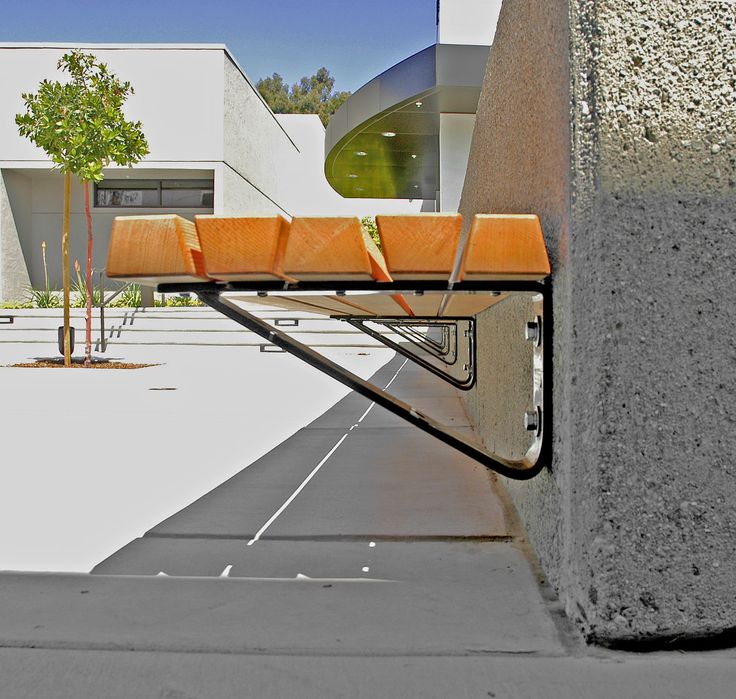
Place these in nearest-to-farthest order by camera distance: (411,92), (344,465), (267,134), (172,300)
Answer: (344,465) < (411,92) < (172,300) < (267,134)

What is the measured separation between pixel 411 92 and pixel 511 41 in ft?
28.9

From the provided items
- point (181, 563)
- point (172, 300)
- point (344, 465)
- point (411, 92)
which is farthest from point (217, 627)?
point (172, 300)

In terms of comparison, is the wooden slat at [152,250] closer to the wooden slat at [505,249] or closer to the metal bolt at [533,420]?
the wooden slat at [505,249]

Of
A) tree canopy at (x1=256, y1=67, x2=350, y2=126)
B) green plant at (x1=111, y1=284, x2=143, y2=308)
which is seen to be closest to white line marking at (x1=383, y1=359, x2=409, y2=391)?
green plant at (x1=111, y1=284, x2=143, y2=308)

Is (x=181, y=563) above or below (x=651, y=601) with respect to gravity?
below

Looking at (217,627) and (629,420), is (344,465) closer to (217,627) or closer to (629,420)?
(217,627)

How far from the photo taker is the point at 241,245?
4.54 ft

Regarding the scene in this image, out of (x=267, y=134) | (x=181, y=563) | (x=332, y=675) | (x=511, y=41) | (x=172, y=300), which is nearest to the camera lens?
(x=332, y=675)

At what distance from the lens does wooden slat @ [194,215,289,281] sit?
137 centimetres

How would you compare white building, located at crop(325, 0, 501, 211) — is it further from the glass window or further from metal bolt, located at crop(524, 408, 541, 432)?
metal bolt, located at crop(524, 408, 541, 432)

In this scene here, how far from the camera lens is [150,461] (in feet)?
11.5

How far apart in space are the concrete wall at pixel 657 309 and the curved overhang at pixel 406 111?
948 cm

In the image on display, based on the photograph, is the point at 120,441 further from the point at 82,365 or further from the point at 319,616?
the point at 82,365

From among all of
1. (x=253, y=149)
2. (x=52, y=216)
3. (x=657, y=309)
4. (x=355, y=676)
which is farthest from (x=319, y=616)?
(x=253, y=149)
